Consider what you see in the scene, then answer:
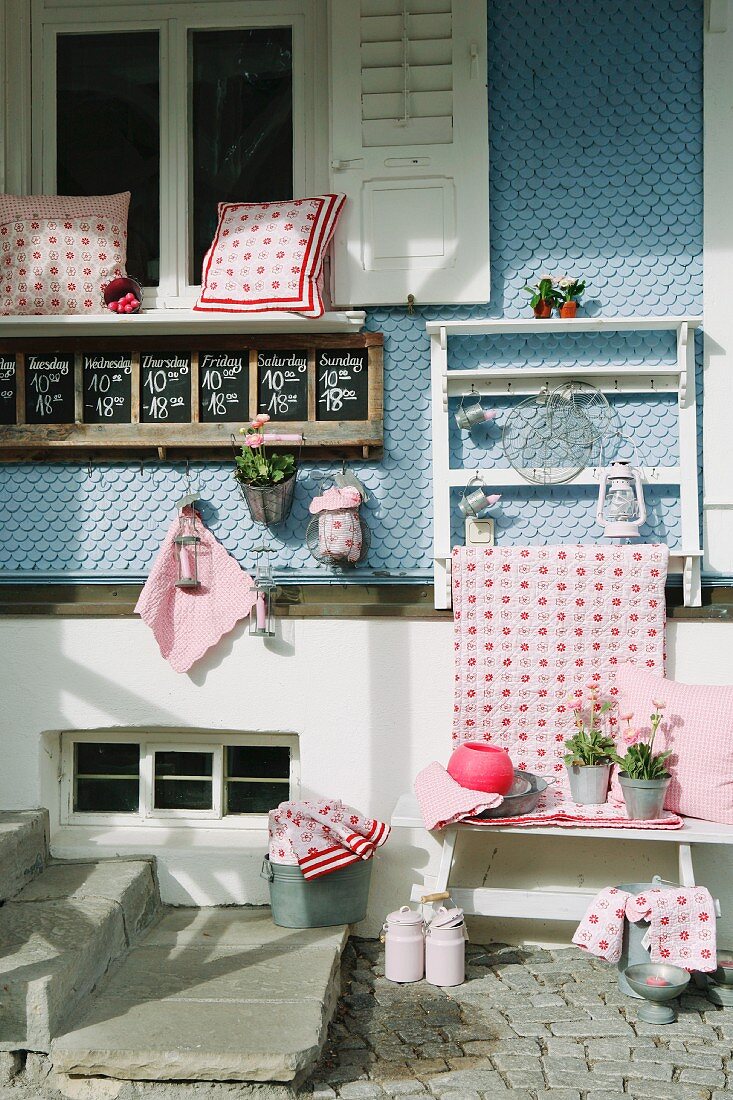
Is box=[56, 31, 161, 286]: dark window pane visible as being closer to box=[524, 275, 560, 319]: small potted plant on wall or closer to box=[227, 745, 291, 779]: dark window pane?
box=[524, 275, 560, 319]: small potted plant on wall

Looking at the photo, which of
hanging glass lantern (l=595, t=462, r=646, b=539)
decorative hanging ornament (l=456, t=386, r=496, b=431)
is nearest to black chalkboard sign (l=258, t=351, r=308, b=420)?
decorative hanging ornament (l=456, t=386, r=496, b=431)

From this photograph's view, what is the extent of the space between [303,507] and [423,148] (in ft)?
5.47

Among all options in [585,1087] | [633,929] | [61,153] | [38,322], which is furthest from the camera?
[61,153]

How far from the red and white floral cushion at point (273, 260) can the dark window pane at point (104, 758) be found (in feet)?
6.72

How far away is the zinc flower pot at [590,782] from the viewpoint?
4.66m

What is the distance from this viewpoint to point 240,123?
5430mm

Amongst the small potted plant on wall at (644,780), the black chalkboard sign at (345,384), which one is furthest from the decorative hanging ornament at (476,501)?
the small potted plant on wall at (644,780)

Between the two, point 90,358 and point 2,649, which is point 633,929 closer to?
point 2,649

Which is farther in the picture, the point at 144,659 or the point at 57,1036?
the point at 144,659

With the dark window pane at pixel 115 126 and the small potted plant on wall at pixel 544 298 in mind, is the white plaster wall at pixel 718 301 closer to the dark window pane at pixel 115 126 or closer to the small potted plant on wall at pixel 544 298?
the small potted plant on wall at pixel 544 298

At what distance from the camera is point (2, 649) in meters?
5.28

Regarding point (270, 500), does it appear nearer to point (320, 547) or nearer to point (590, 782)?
point (320, 547)

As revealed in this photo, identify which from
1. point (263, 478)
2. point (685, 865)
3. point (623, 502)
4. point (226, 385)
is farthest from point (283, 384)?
point (685, 865)

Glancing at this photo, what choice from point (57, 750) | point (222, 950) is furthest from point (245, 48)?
point (222, 950)
